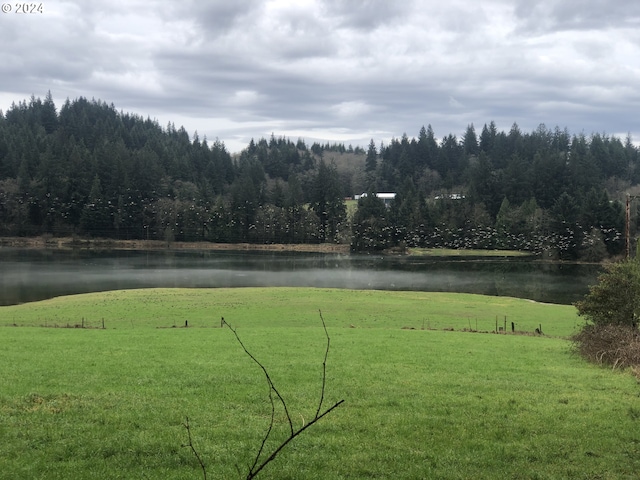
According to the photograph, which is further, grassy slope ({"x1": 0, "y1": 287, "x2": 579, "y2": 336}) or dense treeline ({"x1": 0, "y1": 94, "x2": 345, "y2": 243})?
dense treeline ({"x1": 0, "y1": 94, "x2": 345, "y2": 243})

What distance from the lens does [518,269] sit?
85.2 m

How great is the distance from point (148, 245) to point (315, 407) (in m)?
124

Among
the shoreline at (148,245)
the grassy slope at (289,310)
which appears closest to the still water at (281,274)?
the grassy slope at (289,310)

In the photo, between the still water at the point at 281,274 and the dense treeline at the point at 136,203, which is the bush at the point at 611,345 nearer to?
the still water at the point at 281,274

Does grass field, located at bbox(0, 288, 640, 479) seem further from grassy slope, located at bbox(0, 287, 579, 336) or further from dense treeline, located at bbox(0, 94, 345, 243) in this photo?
dense treeline, located at bbox(0, 94, 345, 243)

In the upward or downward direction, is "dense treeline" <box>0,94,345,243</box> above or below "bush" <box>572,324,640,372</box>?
above

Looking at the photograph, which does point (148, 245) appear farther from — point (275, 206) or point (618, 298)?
point (618, 298)

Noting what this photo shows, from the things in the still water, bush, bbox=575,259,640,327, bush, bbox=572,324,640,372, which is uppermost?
bush, bbox=575,259,640,327

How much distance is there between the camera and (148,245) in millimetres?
129500

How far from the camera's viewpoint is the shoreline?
124500 millimetres

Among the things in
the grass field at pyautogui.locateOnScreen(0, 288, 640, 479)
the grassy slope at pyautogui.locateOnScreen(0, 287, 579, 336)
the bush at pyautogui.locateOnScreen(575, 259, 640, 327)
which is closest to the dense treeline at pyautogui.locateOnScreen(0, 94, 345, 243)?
the grassy slope at pyautogui.locateOnScreen(0, 287, 579, 336)

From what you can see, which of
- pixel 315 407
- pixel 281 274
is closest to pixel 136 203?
pixel 281 274

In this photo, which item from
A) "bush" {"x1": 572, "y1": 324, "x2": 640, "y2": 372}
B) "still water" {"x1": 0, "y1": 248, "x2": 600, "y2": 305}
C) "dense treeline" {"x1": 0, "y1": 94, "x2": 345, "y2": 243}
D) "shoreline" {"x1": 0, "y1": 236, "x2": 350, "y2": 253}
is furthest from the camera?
"dense treeline" {"x1": 0, "y1": 94, "x2": 345, "y2": 243}

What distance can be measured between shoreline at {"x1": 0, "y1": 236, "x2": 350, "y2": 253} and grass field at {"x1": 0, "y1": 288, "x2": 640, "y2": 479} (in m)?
102
